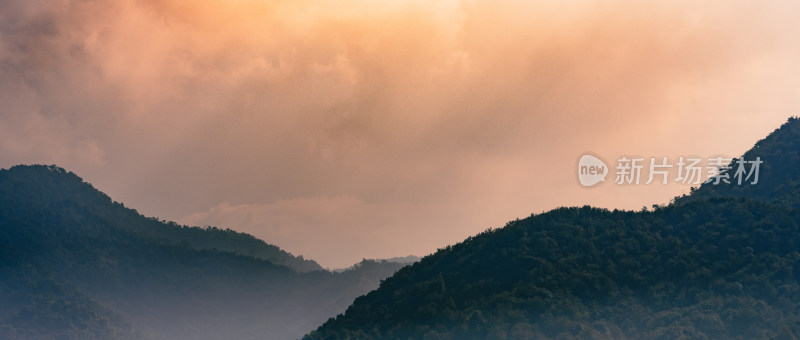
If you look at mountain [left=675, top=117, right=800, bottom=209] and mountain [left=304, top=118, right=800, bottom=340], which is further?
mountain [left=675, top=117, right=800, bottom=209]

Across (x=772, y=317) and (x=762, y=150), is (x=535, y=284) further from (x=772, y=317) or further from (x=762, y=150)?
(x=762, y=150)

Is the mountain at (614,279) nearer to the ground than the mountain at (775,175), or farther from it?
nearer to the ground

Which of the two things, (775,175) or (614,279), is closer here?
(614,279)

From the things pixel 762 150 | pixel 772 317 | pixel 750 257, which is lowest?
pixel 772 317

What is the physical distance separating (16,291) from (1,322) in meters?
13.2

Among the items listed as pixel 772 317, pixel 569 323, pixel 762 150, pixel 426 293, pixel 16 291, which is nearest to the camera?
pixel 772 317

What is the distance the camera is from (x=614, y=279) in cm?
9781

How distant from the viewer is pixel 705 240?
9819 cm

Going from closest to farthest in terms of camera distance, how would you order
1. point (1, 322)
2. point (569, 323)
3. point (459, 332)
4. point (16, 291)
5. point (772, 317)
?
point (772, 317)
point (569, 323)
point (459, 332)
point (1, 322)
point (16, 291)

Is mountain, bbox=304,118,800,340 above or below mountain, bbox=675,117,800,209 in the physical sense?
below

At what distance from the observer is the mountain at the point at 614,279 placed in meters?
87.0

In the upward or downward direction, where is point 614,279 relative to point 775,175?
downward

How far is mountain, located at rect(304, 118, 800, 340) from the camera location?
285ft

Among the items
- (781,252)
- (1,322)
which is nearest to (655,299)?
(781,252)
